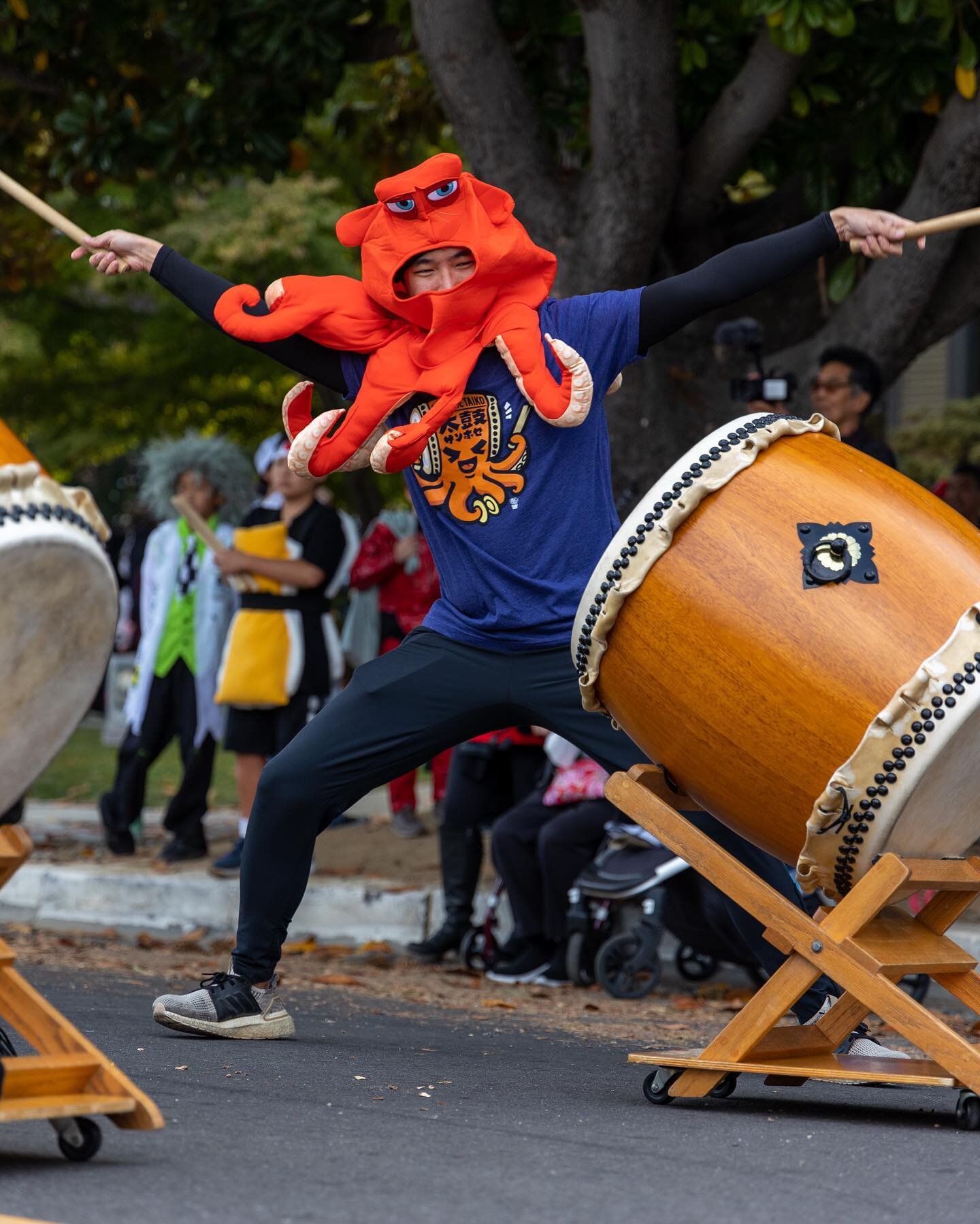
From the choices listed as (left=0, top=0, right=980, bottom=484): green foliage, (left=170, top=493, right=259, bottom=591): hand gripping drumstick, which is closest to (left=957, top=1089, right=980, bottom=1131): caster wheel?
(left=0, top=0, right=980, bottom=484): green foliage

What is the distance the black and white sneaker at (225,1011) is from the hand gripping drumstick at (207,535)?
13.6 feet

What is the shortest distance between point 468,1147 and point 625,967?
10.7 feet

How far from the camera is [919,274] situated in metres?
7.27

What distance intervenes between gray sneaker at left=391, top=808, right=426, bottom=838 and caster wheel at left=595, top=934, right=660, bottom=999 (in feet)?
11.0

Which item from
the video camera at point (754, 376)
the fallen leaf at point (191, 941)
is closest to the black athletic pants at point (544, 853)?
the fallen leaf at point (191, 941)

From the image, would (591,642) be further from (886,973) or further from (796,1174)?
(796,1174)

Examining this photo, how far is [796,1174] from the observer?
3.31m

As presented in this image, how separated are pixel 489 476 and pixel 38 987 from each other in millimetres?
2462

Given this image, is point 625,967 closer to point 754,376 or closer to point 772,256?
point 754,376

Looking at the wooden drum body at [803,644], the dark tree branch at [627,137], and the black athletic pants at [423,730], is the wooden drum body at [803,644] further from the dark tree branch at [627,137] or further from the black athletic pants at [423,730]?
the dark tree branch at [627,137]

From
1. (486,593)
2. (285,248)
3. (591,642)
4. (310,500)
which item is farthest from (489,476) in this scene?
(285,248)

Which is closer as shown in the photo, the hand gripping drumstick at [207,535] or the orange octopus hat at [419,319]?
the orange octopus hat at [419,319]

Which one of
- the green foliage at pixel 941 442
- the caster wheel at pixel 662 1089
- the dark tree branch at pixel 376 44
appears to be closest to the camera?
the caster wheel at pixel 662 1089

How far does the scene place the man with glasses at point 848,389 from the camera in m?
7.07
